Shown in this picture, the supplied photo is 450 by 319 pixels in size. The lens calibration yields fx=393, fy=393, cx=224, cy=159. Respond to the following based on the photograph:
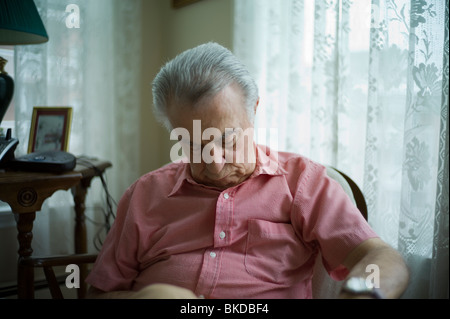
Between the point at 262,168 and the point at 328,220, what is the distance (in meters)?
0.22

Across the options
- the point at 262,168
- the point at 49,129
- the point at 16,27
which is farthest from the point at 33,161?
the point at 262,168

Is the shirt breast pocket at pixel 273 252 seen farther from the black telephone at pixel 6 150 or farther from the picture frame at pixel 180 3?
the picture frame at pixel 180 3

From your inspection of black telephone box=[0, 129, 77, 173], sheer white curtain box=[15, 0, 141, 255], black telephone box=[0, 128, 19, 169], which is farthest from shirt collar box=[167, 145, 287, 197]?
sheer white curtain box=[15, 0, 141, 255]

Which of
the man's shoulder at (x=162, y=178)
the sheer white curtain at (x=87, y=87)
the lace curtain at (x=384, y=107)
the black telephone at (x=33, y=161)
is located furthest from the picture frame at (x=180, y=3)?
the man's shoulder at (x=162, y=178)

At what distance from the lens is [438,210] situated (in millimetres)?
1222

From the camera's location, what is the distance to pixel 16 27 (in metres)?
1.37

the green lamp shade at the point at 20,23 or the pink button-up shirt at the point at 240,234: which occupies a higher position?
the green lamp shade at the point at 20,23

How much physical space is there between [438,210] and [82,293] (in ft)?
4.72

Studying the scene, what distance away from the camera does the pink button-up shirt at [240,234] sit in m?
0.93

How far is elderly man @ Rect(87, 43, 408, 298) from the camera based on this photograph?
3.02 feet

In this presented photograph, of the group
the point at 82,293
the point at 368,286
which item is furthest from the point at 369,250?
the point at 82,293

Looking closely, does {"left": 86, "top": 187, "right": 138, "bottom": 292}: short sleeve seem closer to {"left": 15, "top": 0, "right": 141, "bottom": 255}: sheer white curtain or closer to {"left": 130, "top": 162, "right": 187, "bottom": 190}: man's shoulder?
{"left": 130, "top": 162, "right": 187, "bottom": 190}: man's shoulder

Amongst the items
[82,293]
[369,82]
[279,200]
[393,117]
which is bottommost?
[82,293]
